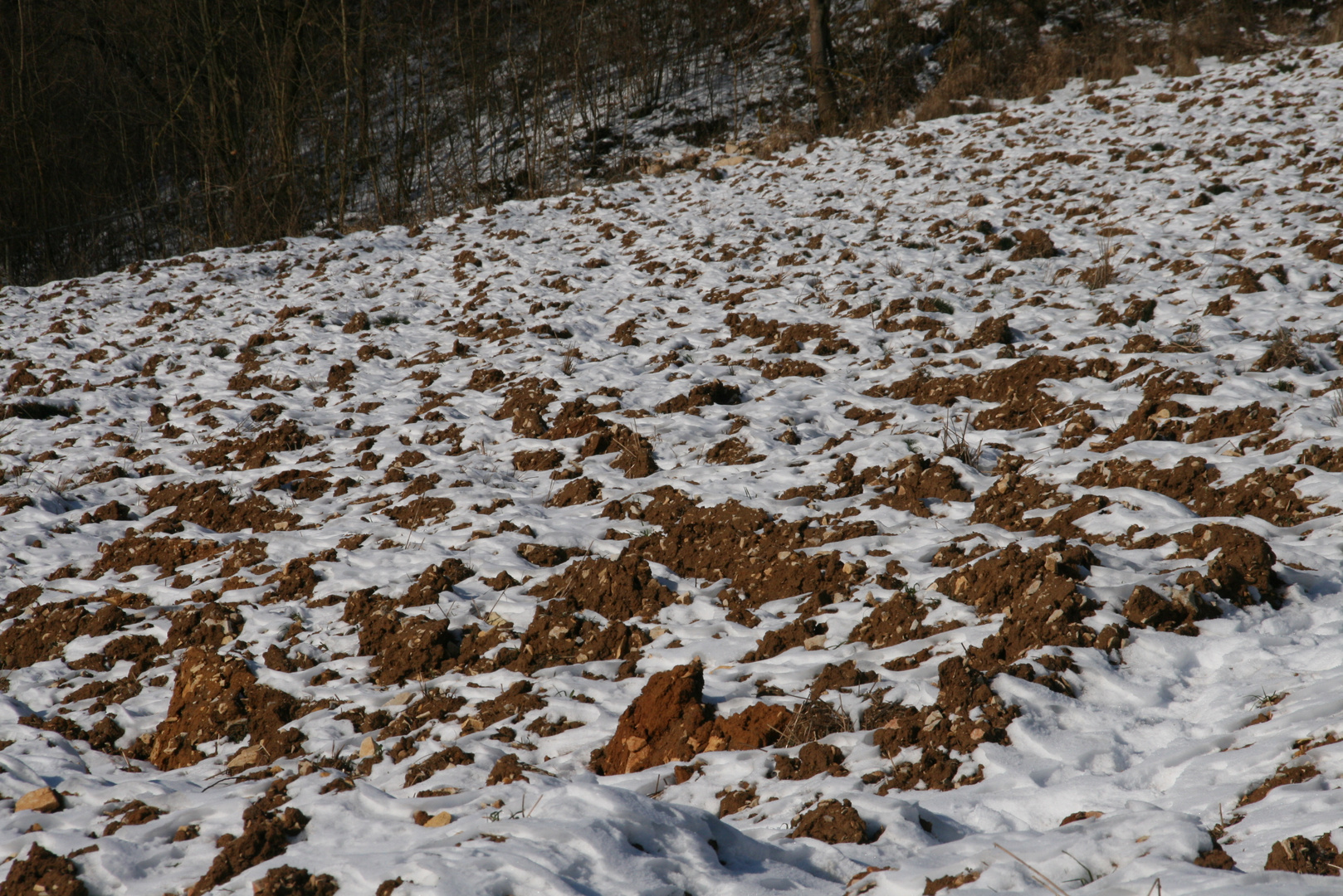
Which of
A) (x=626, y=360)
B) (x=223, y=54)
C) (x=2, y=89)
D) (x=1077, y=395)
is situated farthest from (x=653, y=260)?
(x=2, y=89)

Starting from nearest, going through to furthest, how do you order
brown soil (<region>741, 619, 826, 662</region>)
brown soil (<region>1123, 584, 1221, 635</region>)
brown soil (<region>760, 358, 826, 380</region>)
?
brown soil (<region>1123, 584, 1221, 635</region>) → brown soil (<region>741, 619, 826, 662</region>) → brown soil (<region>760, 358, 826, 380</region>)

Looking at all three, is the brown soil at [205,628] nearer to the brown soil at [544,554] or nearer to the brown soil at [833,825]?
the brown soil at [544,554]

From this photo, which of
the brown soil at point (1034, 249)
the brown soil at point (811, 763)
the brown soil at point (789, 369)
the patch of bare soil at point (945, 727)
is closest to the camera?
the patch of bare soil at point (945, 727)

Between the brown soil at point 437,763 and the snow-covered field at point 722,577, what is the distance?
25 mm

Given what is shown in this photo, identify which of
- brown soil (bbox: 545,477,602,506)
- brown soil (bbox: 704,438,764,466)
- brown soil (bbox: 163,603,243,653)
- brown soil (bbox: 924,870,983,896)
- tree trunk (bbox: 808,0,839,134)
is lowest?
brown soil (bbox: 924,870,983,896)

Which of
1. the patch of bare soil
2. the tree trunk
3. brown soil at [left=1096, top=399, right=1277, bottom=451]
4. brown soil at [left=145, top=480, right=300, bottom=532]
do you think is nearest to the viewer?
the patch of bare soil

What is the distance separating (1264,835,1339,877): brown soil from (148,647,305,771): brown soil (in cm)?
334

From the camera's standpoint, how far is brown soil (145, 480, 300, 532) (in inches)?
218

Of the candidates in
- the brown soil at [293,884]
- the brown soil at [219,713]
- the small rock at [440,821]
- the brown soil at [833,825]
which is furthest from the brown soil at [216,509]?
the brown soil at [833,825]

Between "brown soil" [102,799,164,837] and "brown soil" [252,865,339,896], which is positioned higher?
"brown soil" [252,865,339,896]

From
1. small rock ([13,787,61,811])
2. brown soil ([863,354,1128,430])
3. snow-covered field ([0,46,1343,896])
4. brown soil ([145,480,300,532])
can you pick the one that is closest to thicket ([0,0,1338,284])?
snow-covered field ([0,46,1343,896])

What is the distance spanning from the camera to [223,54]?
48.6ft

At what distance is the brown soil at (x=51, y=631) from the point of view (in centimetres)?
432

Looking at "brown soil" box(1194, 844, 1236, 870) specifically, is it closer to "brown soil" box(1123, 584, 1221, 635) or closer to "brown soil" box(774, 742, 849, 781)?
"brown soil" box(774, 742, 849, 781)
